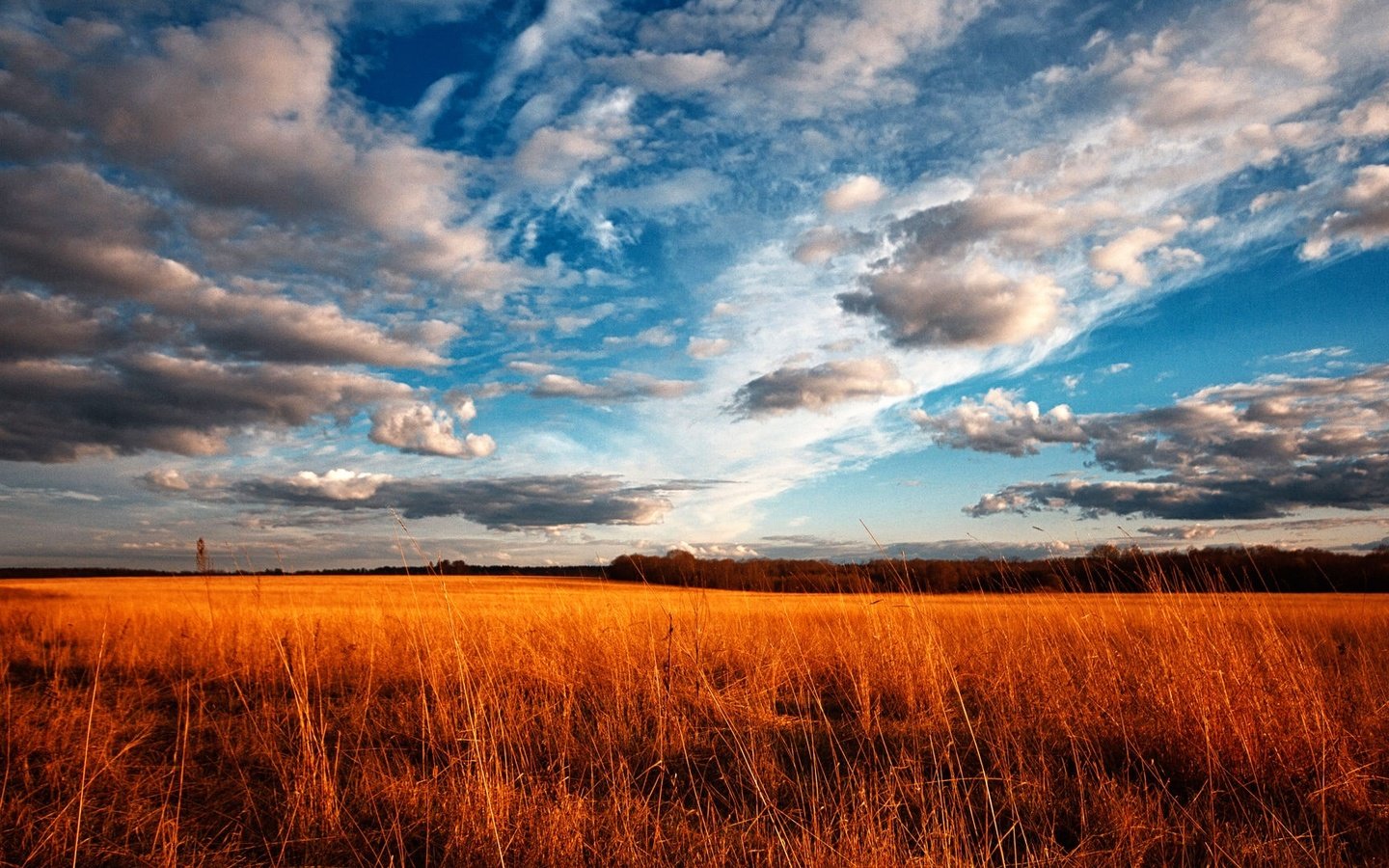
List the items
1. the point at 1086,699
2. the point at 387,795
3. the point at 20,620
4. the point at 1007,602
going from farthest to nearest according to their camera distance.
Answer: the point at 20,620, the point at 1007,602, the point at 1086,699, the point at 387,795

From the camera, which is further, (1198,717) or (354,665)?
(354,665)

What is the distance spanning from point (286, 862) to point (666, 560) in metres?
45.4

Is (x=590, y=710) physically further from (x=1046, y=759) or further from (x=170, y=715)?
(x=170, y=715)

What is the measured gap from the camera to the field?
3373 mm

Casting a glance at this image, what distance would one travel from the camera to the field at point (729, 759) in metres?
3.37

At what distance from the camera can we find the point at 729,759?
506cm

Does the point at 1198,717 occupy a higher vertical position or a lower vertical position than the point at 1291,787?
higher

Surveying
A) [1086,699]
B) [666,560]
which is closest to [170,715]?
[1086,699]

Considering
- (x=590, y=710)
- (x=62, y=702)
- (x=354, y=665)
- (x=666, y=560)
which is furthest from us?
(x=666, y=560)

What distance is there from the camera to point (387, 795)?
4.06 metres

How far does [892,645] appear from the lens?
23.0 feet

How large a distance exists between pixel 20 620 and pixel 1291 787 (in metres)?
19.8

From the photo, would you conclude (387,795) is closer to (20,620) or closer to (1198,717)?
(1198,717)

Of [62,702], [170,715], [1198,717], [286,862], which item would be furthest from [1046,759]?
[62,702]
